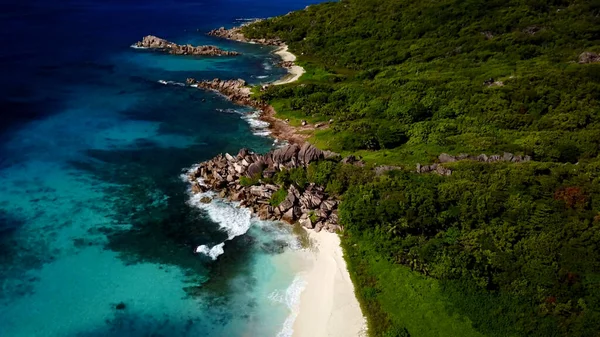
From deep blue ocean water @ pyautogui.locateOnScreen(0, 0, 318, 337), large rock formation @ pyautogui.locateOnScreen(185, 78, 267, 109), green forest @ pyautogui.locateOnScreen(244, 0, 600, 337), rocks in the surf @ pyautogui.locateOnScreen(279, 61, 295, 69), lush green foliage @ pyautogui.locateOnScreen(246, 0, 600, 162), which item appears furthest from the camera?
rocks in the surf @ pyautogui.locateOnScreen(279, 61, 295, 69)

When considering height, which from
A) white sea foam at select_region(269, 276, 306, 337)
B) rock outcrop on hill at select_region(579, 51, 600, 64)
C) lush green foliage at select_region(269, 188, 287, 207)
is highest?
rock outcrop on hill at select_region(579, 51, 600, 64)

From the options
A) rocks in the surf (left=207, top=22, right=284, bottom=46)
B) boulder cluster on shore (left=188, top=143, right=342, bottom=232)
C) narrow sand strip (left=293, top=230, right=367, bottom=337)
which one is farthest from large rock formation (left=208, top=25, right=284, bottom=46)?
narrow sand strip (left=293, top=230, right=367, bottom=337)

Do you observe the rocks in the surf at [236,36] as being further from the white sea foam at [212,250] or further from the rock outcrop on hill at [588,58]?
the white sea foam at [212,250]

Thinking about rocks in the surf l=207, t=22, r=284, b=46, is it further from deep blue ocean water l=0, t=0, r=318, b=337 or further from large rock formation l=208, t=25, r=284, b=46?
deep blue ocean water l=0, t=0, r=318, b=337

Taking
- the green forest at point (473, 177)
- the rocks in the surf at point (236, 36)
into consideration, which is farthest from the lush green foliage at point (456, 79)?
the rocks in the surf at point (236, 36)

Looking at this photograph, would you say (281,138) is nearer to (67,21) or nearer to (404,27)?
(404,27)

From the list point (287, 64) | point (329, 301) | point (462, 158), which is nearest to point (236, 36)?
point (287, 64)

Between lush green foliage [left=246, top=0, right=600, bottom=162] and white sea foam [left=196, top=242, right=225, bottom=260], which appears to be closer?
white sea foam [left=196, top=242, right=225, bottom=260]
